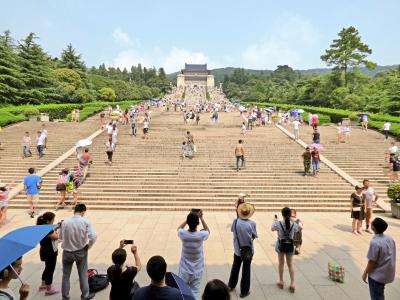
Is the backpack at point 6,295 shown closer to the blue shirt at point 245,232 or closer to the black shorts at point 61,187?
the blue shirt at point 245,232

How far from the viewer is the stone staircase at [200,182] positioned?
13008 millimetres

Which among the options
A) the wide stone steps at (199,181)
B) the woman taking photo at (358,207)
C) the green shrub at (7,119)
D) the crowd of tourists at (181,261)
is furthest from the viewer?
the green shrub at (7,119)

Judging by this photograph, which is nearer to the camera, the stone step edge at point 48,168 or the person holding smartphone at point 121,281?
the person holding smartphone at point 121,281

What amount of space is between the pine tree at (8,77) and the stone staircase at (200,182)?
21.2 metres

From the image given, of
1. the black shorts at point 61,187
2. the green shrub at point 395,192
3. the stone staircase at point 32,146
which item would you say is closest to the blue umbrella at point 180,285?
the black shorts at point 61,187

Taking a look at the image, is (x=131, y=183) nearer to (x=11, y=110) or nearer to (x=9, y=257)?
(x=9, y=257)

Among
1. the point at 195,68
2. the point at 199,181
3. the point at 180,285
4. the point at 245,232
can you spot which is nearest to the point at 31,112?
the point at 199,181

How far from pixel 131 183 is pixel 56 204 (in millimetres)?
3234

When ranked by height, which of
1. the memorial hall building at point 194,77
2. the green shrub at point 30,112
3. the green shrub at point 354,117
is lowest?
the green shrub at point 354,117

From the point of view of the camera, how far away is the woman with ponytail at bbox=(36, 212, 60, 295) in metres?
5.55

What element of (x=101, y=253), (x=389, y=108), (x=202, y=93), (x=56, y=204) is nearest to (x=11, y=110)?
(x=56, y=204)

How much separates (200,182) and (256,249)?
6.63 m

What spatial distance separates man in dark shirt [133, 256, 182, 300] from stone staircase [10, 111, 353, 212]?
368 inches

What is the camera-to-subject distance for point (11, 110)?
2931 cm
